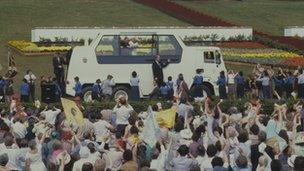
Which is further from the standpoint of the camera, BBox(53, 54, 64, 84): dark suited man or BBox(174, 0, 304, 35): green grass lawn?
BBox(174, 0, 304, 35): green grass lawn

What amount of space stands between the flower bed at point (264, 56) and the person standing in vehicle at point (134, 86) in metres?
10.5

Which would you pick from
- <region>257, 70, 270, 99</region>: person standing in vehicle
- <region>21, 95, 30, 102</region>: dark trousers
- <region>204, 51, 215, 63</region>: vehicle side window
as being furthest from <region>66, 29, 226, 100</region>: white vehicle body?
<region>21, 95, 30, 102</region>: dark trousers

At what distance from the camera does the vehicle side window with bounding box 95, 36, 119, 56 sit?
30.0 metres

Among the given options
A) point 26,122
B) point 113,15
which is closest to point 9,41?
point 113,15

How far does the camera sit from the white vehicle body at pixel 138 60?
29.6 m

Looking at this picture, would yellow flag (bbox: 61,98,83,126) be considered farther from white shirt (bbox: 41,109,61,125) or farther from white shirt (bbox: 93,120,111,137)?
white shirt (bbox: 41,109,61,125)

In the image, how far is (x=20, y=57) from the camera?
127 ft

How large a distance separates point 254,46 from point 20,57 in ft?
40.7

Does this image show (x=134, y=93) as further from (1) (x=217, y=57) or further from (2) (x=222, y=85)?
(1) (x=217, y=57)

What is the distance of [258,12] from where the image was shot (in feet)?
174

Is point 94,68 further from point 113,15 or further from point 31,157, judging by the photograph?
point 113,15

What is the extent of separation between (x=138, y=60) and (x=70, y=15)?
20.1m

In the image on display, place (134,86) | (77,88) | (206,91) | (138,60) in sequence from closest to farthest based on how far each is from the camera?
(77,88)
(134,86)
(206,91)
(138,60)

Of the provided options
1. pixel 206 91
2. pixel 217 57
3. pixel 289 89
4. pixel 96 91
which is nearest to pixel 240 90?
pixel 206 91
